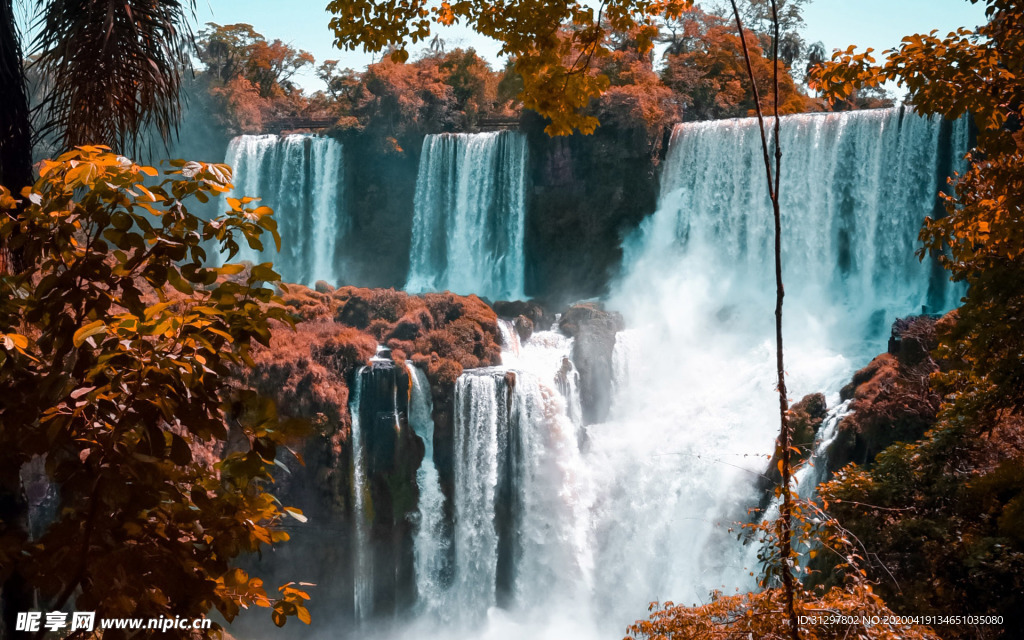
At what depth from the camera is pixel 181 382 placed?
233cm

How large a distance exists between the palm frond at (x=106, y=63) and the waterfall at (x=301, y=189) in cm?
2899

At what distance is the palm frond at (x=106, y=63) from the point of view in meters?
3.49

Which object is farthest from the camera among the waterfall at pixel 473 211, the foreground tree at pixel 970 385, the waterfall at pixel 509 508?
the waterfall at pixel 473 211

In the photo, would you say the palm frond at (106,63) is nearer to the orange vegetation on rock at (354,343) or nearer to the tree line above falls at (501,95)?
the orange vegetation on rock at (354,343)

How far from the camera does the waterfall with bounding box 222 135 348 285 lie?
31.8 meters

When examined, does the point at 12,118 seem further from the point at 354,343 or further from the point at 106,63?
the point at 354,343

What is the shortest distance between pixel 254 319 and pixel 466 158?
2782cm

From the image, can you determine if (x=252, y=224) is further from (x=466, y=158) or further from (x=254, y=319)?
(x=466, y=158)

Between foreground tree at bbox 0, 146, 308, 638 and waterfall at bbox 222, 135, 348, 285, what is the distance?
3030 cm

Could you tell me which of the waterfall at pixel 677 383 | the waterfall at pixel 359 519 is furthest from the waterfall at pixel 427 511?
the waterfall at pixel 359 519

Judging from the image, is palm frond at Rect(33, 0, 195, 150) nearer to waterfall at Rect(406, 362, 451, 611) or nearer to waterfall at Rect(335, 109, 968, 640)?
waterfall at Rect(335, 109, 968, 640)

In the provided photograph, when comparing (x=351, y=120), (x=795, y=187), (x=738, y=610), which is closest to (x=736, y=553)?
(x=795, y=187)

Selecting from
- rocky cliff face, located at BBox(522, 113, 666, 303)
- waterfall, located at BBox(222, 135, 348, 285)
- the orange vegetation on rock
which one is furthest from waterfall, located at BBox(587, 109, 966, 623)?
waterfall, located at BBox(222, 135, 348, 285)

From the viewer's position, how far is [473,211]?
29.8 m
